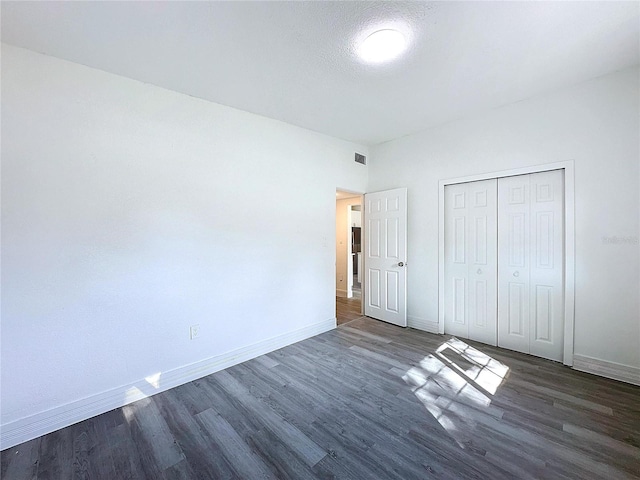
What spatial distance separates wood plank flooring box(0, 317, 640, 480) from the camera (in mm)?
1582

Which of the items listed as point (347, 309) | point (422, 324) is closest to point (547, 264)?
point (422, 324)

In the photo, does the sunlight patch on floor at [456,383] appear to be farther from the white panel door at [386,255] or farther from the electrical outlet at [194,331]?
the electrical outlet at [194,331]

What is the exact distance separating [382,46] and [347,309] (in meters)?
3.96

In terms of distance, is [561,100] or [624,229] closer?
[624,229]

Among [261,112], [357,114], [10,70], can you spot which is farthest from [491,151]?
[10,70]

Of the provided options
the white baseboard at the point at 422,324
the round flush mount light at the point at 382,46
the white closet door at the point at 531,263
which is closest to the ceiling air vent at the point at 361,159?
the white closet door at the point at 531,263

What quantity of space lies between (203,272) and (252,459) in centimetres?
163

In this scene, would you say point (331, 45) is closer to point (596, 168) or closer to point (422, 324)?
point (596, 168)

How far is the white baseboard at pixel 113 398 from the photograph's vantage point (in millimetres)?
1844

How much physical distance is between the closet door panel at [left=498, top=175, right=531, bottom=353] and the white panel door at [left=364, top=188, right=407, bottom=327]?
114 cm

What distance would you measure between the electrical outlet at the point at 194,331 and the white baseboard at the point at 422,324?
2791mm

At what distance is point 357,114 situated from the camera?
124 inches

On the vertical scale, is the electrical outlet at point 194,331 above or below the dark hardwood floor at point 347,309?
above

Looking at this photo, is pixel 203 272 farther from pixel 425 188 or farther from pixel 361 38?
pixel 425 188
